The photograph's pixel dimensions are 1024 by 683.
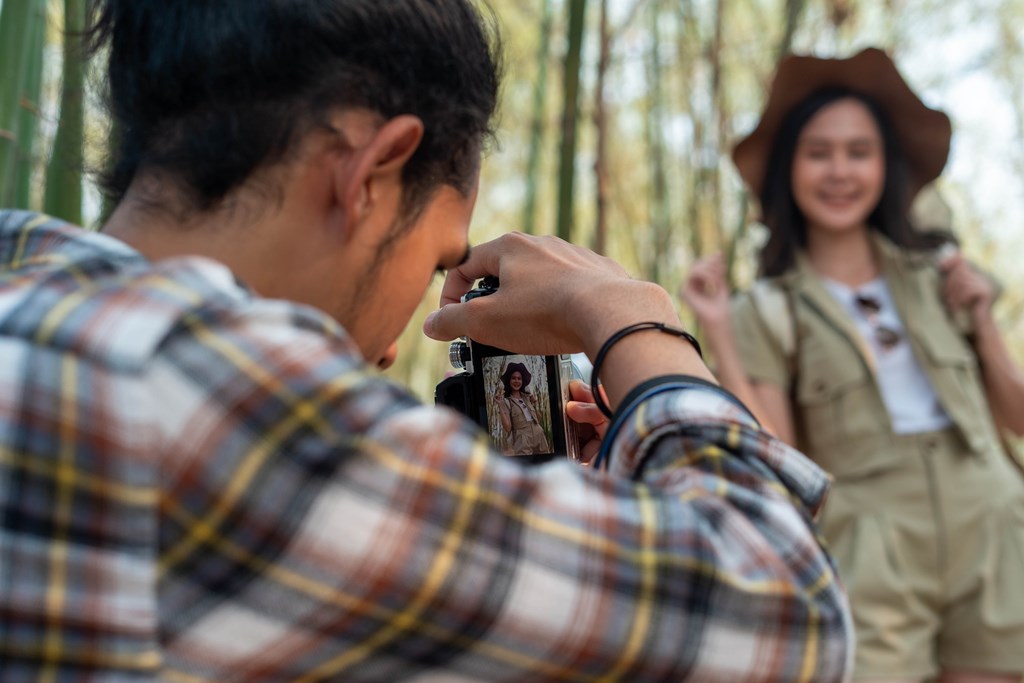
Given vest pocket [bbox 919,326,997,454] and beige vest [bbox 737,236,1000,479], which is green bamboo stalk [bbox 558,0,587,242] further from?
vest pocket [bbox 919,326,997,454]

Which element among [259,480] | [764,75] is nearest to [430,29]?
[259,480]

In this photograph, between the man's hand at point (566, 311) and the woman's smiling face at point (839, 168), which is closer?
the man's hand at point (566, 311)

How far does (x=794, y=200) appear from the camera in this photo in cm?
230

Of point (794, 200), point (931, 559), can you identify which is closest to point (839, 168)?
point (794, 200)

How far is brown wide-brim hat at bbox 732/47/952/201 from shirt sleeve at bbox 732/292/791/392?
11.3 inches

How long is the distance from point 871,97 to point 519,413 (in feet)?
5.48

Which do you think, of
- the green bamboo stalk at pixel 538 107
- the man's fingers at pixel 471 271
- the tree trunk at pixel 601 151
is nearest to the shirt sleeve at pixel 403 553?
the man's fingers at pixel 471 271

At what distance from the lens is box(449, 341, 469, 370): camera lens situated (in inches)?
36.0

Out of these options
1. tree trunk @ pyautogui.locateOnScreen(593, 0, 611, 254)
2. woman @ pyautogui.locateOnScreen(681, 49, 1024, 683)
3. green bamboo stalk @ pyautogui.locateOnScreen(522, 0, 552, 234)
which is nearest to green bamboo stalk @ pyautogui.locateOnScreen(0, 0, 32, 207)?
tree trunk @ pyautogui.locateOnScreen(593, 0, 611, 254)

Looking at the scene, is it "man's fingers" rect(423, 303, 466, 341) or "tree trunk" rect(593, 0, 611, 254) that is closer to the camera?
"man's fingers" rect(423, 303, 466, 341)

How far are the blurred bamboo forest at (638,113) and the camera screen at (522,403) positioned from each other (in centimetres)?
15

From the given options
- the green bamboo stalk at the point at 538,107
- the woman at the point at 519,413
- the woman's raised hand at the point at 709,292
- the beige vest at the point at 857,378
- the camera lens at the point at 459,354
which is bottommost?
the woman at the point at 519,413

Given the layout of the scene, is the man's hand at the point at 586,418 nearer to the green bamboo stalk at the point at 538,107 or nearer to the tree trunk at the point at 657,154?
the green bamboo stalk at the point at 538,107

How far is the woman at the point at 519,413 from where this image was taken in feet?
2.89
